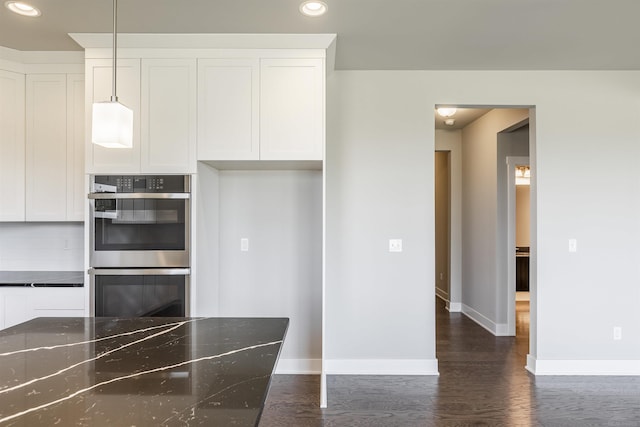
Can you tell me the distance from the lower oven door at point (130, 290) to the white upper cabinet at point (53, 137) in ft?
2.15

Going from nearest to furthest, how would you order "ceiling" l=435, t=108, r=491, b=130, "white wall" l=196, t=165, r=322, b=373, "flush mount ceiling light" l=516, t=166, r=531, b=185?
"white wall" l=196, t=165, r=322, b=373
"ceiling" l=435, t=108, r=491, b=130
"flush mount ceiling light" l=516, t=166, r=531, b=185

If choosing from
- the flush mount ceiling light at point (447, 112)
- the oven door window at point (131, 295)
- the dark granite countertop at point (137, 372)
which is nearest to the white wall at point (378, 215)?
the flush mount ceiling light at point (447, 112)

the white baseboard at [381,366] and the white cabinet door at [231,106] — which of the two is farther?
the white baseboard at [381,366]

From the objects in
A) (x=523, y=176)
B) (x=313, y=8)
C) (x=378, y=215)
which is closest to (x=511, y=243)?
(x=378, y=215)

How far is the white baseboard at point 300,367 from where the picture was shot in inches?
128

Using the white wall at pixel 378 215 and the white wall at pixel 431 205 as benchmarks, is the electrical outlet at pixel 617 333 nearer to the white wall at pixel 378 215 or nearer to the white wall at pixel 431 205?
the white wall at pixel 431 205

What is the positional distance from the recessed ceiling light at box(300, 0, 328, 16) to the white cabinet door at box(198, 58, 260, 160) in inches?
21.6

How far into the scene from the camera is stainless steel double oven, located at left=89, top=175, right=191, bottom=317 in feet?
8.70

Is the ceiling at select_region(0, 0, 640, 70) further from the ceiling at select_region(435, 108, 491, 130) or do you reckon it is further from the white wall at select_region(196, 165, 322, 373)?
the ceiling at select_region(435, 108, 491, 130)

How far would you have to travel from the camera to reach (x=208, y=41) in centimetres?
269

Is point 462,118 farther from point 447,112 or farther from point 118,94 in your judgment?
point 118,94

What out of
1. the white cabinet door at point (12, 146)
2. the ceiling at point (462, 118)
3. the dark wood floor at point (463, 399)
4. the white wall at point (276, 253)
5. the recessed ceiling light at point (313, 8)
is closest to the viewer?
the recessed ceiling light at point (313, 8)

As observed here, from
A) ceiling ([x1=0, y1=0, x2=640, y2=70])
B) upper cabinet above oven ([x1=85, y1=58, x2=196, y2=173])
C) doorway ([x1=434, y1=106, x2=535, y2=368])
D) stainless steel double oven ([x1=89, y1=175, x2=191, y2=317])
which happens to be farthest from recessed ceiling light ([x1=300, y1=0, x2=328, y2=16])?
doorway ([x1=434, y1=106, x2=535, y2=368])

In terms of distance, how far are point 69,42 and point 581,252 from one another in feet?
14.1
